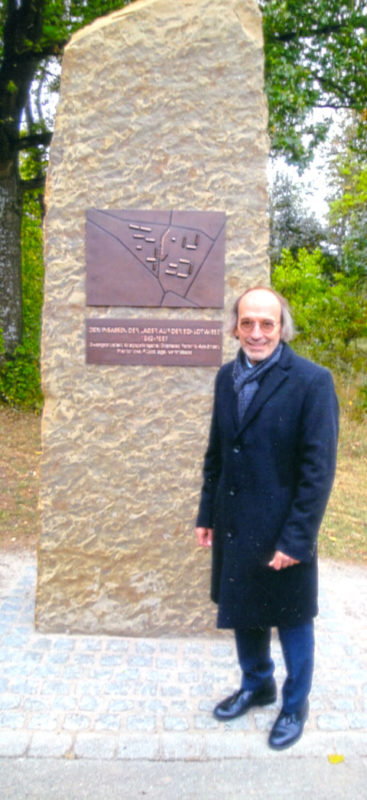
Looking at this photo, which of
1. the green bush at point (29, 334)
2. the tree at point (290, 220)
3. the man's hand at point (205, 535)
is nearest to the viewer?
the man's hand at point (205, 535)

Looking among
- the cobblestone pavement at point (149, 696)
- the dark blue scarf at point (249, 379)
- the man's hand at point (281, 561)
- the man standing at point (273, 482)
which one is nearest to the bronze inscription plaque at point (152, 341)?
the man standing at point (273, 482)

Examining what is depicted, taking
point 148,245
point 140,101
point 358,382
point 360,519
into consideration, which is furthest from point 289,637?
point 358,382

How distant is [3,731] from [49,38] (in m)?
9.32

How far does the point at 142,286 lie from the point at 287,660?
1.95m

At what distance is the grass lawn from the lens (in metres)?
5.47

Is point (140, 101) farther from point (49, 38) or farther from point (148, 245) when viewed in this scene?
point (49, 38)

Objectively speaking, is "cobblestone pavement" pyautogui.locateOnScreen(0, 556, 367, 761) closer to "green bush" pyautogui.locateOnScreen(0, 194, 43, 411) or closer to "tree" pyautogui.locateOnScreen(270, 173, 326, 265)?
"green bush" pyautogui.locateOnScreen(0, 194, 43, 411)

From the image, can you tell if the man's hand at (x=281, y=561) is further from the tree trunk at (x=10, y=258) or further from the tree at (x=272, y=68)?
the tree trunk at (x=10, y=258)

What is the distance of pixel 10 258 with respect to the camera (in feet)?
33.0

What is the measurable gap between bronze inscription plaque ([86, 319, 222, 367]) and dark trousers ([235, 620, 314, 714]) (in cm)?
143

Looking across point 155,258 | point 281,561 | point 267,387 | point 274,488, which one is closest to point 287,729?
point 281,561

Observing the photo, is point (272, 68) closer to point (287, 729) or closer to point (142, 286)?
point (142, 286)

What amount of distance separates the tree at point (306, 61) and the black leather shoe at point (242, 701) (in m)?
7.04

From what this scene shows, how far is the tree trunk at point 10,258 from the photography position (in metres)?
10.0
